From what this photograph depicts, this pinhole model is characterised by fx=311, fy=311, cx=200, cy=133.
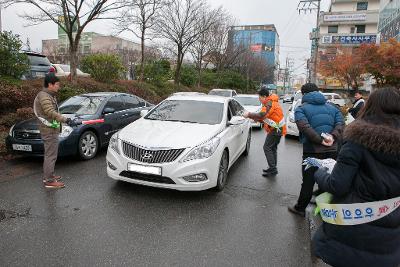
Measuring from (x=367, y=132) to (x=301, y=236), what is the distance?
219 centimetres

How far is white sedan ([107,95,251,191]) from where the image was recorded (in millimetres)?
4301

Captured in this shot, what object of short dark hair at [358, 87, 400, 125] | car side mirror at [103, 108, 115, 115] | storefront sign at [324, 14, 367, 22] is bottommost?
car side mirror at [103, 108, 115, 115]

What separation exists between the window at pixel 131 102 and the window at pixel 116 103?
Answer: 21 cm

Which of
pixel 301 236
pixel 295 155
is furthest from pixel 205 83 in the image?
pixel 301 236

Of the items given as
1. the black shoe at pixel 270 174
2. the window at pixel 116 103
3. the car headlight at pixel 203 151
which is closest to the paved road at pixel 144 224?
the black shoe at pixel 270 174

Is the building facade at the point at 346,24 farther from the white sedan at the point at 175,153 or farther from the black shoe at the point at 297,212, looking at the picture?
the black shoe at the point at 297,212

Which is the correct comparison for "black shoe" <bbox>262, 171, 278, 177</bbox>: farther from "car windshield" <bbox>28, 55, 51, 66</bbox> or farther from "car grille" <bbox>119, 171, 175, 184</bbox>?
"car windshield" <bbox>28, 55, 51, 66</bbox>

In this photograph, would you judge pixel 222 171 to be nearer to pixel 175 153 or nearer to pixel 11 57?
pixel 175 153

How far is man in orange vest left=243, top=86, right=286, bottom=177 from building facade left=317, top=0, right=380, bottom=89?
5065 cm

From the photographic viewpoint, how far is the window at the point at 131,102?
26.8 ft

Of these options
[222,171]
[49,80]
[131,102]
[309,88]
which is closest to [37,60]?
[131,102]

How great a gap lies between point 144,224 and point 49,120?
90.2 inches

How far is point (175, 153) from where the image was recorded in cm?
432

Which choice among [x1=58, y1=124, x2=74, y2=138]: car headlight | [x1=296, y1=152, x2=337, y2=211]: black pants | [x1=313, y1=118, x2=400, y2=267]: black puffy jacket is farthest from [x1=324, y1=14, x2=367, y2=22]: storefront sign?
[x1=313, y1=118, x2=400, y2=267]: black puffy jacket
